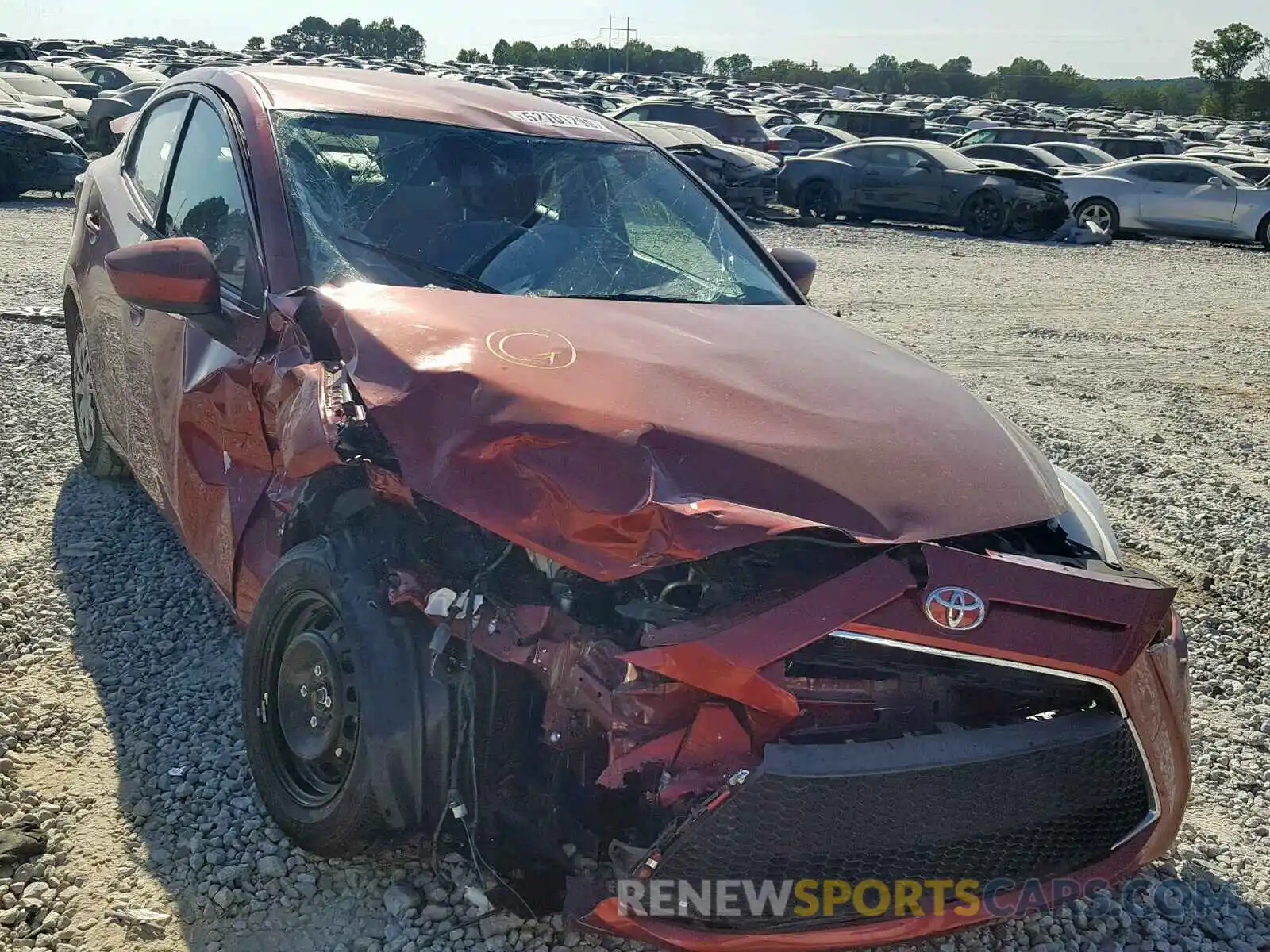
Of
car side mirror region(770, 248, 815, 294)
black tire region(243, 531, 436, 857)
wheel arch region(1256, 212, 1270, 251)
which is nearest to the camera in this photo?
black tire region(243, 531, 436, 857)

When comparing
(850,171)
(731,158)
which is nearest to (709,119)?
(850,171)

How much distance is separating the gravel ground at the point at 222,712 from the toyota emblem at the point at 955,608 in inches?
Result: 36.0

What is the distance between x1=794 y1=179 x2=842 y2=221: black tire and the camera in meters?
18.2

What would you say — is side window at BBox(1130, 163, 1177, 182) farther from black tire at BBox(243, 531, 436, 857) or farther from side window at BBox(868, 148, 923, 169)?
black tire at BBox(243, 531, 436, 857)

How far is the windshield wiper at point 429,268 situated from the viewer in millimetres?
3293

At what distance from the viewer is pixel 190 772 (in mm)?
3090

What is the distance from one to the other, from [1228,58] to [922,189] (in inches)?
2553

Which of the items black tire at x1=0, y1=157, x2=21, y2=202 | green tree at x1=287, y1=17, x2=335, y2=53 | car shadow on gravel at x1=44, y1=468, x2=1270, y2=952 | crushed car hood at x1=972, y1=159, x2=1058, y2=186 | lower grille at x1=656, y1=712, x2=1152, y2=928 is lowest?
car shadow on gravel at x1=44, y1=468, x2=1270, y2=952

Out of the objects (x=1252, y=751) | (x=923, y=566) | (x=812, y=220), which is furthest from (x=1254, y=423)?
(x=812, y=220)

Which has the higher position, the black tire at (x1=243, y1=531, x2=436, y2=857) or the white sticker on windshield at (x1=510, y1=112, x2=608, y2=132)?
the white sticker on windshield at (x1=510, y1=112, x2=608, y2=132)

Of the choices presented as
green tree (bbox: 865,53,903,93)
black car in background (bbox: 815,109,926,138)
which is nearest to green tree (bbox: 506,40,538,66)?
green tree (bbox: 865,53,903,93)

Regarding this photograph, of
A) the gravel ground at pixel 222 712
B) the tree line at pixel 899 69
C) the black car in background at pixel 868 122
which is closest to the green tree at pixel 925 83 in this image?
the tree line at pixel 899 69

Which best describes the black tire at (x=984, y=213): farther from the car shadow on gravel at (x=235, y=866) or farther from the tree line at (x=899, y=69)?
the tree line at (x=899, y=69)

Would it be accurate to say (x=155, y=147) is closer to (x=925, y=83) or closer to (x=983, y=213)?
(x=983, y=213)
